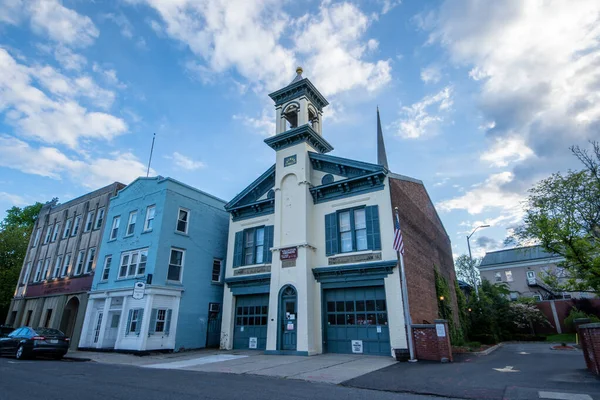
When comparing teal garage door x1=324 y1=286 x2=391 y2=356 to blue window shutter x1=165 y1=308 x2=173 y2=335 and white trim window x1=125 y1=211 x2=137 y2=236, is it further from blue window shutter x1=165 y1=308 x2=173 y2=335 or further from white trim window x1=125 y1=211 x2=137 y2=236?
white trim window x1=125 y1=211 x2=137 y2=236

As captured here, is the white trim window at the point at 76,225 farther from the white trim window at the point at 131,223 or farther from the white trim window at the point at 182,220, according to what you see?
the white trim window at the point at 182,220

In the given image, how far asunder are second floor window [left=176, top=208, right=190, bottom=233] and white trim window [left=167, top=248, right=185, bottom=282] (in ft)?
4.79

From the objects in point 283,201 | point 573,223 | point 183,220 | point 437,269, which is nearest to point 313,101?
point 283,201

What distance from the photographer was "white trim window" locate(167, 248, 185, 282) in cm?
2155

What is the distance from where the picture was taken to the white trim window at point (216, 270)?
24.1 metres

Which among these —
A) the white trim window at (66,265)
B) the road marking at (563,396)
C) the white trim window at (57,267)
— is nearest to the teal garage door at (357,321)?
the road marking at (563,396)

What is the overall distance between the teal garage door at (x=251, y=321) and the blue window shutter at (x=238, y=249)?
7.31 feet

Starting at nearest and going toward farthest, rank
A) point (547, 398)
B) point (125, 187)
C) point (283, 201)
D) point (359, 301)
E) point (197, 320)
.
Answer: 1. point (547, 398)
2. point (359, 301)
3. point (283, 201)
4. point (197, 320)
5. point (125, 187)

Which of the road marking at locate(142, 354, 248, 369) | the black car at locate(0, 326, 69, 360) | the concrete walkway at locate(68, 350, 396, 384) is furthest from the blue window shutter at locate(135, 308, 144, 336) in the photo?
the road marking at locate(142, 354, 248, 369)

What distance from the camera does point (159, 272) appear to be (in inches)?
821

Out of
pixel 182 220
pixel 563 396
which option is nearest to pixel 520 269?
pixel 182 220

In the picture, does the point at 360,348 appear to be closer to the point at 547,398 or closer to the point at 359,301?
the point at 359,301

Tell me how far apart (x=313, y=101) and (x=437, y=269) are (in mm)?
13809

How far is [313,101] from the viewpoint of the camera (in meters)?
22.9
